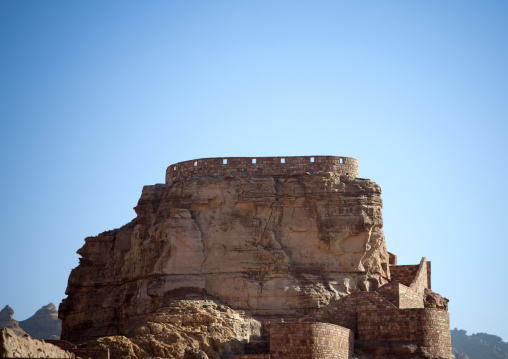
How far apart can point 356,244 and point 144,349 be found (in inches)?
440

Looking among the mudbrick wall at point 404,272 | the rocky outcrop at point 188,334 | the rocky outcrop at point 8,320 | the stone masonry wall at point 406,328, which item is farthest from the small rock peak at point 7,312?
the stone masonry wall at point 406,328

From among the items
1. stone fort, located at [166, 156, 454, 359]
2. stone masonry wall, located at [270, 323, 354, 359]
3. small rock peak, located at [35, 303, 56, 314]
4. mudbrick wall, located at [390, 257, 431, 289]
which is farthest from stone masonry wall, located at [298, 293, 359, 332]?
small rock peak, located at [35, 303, 56, 314]

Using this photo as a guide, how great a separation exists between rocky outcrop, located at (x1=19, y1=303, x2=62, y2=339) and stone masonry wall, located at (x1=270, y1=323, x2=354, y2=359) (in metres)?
34.8

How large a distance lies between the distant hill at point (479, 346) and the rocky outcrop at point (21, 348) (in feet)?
230

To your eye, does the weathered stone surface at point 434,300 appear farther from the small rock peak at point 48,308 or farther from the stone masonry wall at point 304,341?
the small rock peak at point 48,308

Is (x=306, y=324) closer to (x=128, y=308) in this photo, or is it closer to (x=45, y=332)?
(x=128, y=308)

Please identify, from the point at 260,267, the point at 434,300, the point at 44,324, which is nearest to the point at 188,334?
the point at 260,267

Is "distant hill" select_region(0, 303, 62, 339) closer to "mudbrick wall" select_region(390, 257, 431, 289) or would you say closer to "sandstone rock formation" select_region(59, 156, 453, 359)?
"sandstone rock formation" select_region(59, 156, 453, 359)

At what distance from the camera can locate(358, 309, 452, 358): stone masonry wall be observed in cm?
4181

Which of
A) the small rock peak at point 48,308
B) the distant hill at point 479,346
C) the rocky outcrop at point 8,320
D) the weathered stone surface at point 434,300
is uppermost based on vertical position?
the distant hill at point 479,346

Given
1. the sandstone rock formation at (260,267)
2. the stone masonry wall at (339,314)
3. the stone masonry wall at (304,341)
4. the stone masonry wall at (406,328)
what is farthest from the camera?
the stone masonry wall at (339,314)

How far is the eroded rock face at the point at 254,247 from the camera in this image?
1788 inches

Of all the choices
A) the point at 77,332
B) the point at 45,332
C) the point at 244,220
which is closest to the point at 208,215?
the point at 244,220

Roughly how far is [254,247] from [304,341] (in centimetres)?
756
